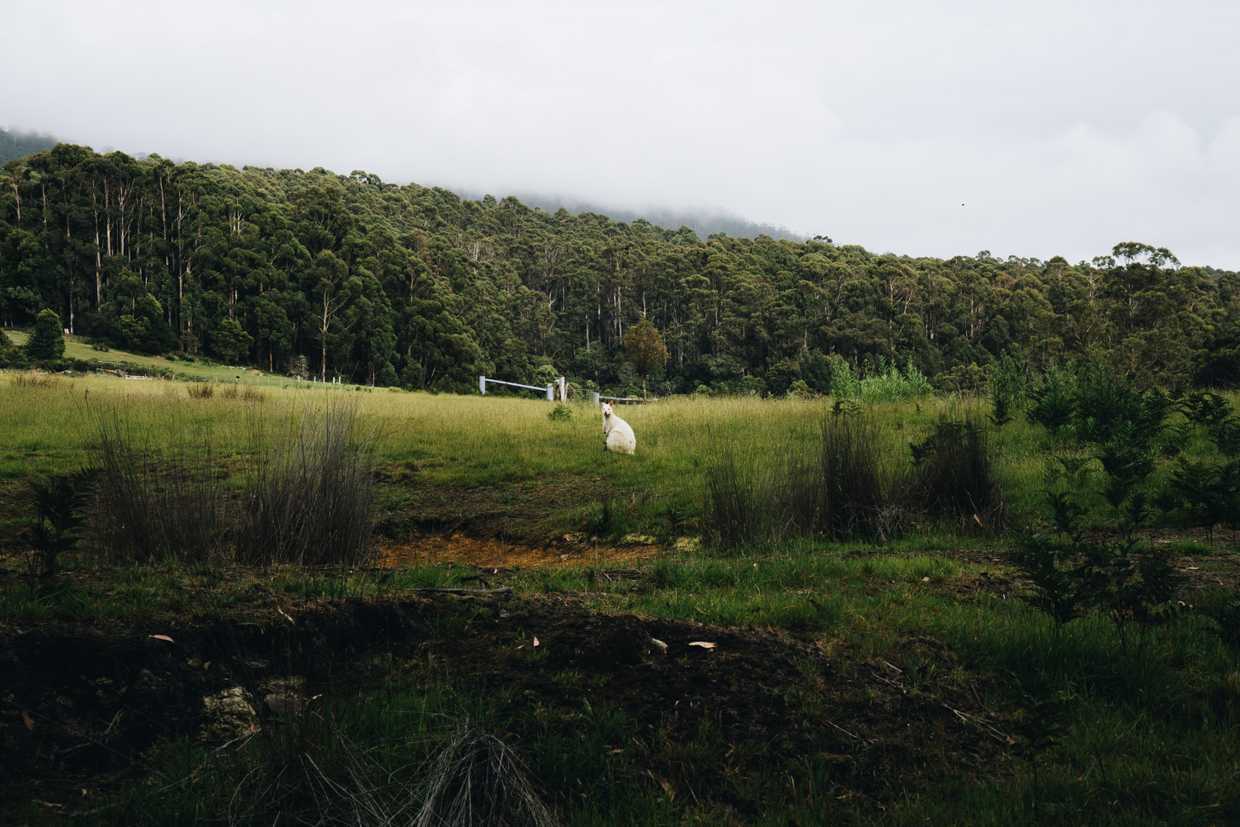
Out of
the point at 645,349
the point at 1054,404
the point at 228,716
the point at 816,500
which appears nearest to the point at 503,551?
the point at 816,500

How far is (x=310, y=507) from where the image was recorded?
596 centimetres

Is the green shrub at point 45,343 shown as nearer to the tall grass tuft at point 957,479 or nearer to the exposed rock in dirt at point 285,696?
the tall grass tuft at point 957,479

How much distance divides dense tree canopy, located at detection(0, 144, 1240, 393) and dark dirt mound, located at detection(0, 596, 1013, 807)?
85.0 feet

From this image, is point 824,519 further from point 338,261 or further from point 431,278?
point 431,278

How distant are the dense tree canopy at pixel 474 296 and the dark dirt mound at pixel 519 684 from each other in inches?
1020

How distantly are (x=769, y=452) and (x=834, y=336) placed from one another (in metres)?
56.1

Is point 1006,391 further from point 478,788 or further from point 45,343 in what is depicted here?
point 45,343

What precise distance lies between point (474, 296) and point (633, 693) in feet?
209

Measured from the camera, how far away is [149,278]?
51406 mm

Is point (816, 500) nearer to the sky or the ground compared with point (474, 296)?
nearer to the ground

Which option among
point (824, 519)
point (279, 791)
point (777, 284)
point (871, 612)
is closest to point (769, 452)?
point (824, 519)

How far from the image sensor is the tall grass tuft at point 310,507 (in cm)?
580

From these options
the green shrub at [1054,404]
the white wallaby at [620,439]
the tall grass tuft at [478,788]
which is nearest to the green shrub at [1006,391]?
the green shrub at [1054,404]

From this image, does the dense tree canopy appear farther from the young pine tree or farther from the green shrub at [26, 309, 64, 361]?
the green shrub at [26, 309, 64, 361]
